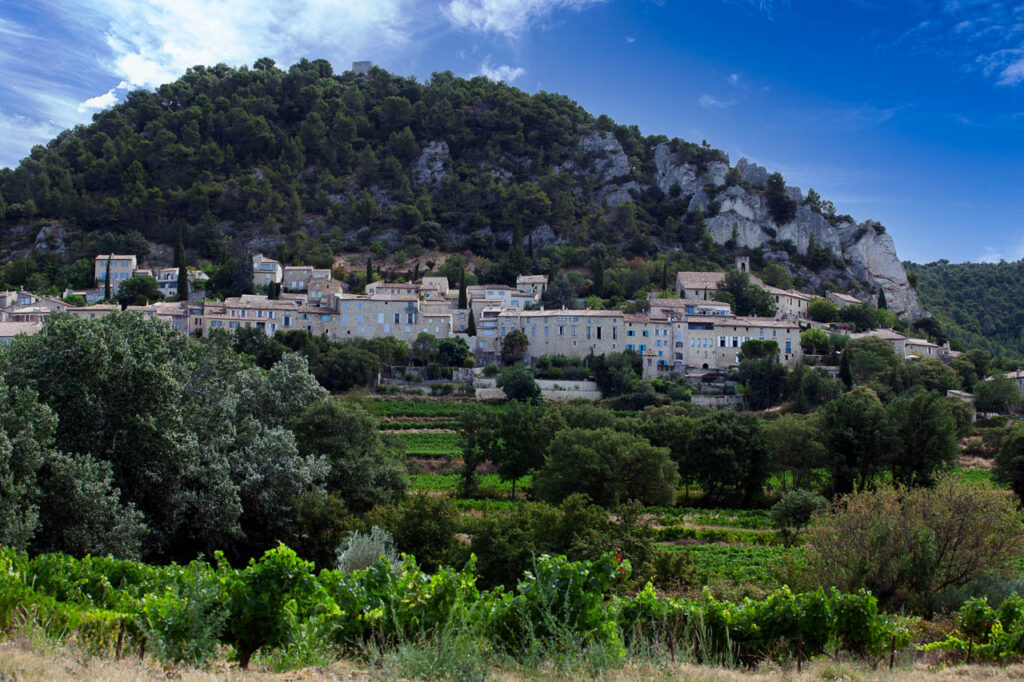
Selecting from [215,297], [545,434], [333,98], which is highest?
[333,98]

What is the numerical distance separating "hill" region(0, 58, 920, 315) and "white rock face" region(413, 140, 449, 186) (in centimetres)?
33

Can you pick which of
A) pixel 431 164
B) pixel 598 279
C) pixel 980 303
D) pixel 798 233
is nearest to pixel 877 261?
pixel 798 233

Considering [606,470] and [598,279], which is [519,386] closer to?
[606,470]

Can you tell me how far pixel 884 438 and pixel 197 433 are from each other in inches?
1244

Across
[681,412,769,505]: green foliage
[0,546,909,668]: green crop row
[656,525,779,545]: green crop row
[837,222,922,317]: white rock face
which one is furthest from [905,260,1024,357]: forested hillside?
[0,546,909,668]: green crop row

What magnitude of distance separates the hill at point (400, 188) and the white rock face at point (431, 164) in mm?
331

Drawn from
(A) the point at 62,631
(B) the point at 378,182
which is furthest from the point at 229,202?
(A) the point at 62,631

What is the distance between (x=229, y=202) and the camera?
104750 mm

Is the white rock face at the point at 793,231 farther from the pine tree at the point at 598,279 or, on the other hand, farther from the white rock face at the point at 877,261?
the pine tree at the point at 598,279

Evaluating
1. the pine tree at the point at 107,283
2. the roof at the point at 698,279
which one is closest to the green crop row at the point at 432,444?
the roof at the point at 698,279

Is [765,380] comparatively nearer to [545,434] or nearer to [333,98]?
[545,434]

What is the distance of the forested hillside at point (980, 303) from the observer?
325 feet

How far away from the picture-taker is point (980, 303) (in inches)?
4540

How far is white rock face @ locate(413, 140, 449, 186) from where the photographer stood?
386 feet
